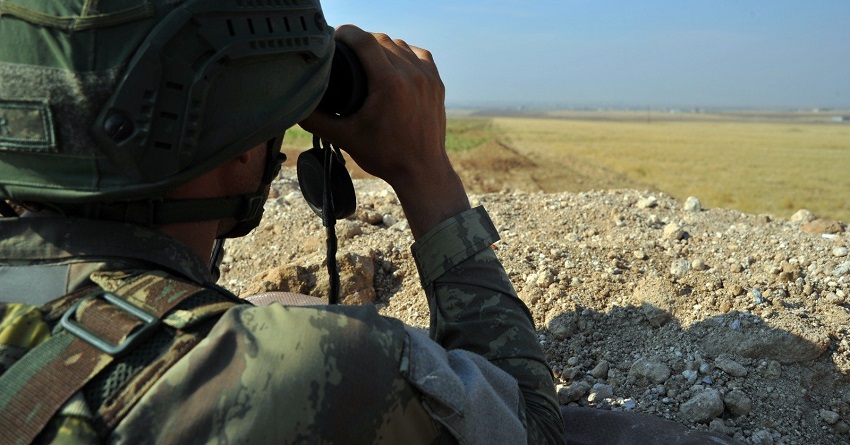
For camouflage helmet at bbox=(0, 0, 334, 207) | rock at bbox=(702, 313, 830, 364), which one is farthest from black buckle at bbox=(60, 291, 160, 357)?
rock at bbox=(702, 313, 830, 364)

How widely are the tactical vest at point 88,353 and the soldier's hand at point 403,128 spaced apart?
1.96 ft

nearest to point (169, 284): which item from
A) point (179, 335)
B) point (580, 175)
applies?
point (179, 335)

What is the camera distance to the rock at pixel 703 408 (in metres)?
2.48

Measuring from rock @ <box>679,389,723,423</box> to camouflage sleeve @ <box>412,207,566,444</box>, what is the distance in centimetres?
107

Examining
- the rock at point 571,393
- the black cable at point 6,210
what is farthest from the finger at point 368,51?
the rock at point 571,393

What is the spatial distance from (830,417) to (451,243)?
1.64 metres

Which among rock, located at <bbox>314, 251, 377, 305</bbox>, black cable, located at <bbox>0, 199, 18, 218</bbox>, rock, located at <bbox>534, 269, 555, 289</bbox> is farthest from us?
rock, located at <bbox>314, 251, 377, 305</bbox>

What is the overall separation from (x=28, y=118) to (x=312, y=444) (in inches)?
27.7

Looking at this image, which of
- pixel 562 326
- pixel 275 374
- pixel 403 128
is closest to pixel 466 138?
pixel 562 326

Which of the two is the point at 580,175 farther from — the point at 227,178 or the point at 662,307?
the point at 227,178

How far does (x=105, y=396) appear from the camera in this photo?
1072 millimetres

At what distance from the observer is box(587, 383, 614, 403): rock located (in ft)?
8.75

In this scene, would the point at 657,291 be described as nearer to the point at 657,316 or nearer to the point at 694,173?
the point at 657,316

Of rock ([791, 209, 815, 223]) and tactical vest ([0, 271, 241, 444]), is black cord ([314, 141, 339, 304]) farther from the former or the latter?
rock ([791, 209, 815, 223])
